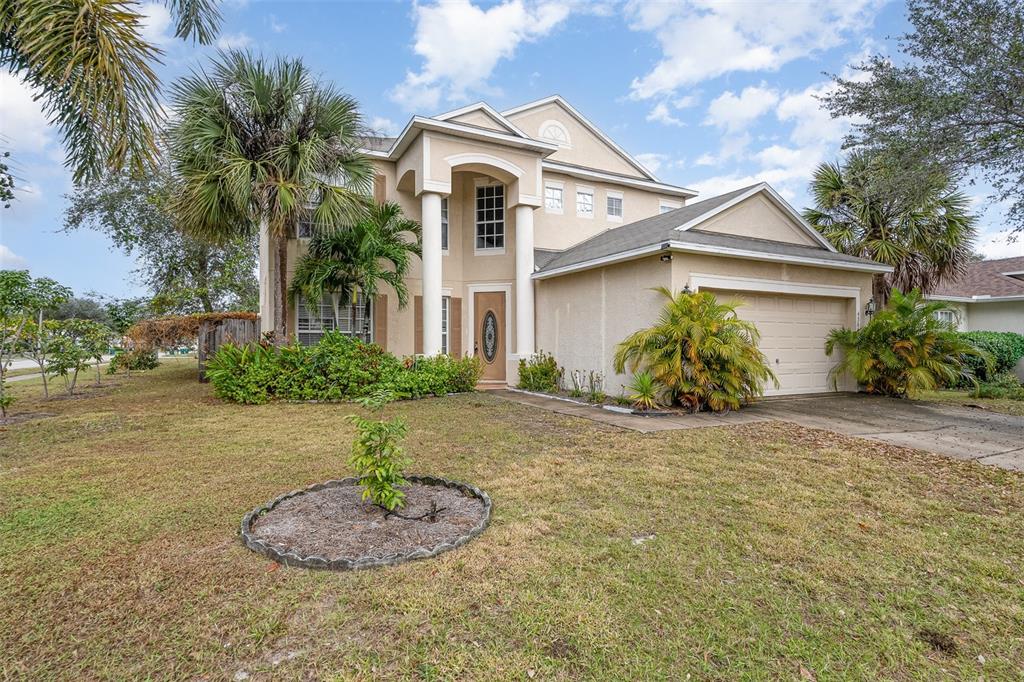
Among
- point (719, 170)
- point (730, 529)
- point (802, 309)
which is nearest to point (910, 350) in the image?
point (802, 309)

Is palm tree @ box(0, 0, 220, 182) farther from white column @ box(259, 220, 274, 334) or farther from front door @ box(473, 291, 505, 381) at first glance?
front door @ box(473, 291, 505, 381)

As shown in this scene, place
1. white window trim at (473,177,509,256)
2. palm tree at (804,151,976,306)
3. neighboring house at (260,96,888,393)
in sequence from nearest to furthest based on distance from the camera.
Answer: neighboring house at (260,96,888,393), palm tree at (804,151,976,306), white window trim at (473,177,509,256)

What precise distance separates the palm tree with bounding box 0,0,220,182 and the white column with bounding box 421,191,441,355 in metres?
6.62

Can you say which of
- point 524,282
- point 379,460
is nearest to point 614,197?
point 524,282

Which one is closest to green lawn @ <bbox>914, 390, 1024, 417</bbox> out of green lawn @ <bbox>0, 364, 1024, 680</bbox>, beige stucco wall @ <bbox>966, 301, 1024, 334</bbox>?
green lawn @ <bbox>0, 364, 1024, 680</bbox>

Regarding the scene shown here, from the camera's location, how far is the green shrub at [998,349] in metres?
12.7

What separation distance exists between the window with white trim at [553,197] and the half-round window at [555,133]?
1.71 metres

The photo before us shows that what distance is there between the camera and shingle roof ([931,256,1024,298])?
53.3ft

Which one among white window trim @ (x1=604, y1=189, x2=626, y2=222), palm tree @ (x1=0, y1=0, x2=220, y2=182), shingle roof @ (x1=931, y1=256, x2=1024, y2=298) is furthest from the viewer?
shingle roof @ (x1=931, y1=256, x2=1024, y2=298)

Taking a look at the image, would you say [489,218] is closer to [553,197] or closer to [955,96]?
[553,197]

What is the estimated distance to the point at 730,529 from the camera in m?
3.47

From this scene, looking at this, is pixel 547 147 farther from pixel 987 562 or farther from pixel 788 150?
pixel 987 562

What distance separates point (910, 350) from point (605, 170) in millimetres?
9225

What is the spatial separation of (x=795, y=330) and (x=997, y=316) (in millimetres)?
12390
